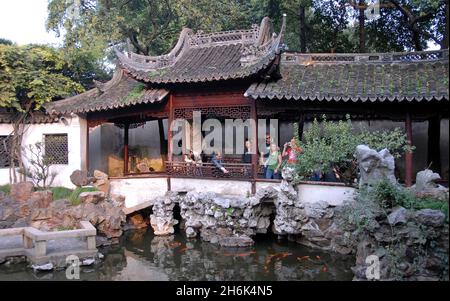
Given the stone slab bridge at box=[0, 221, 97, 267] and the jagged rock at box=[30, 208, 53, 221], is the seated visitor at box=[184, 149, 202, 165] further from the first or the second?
the jagged rock at box=[30, 208, 53, 221]

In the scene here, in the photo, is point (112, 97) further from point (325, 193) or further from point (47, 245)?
point (325, 193)

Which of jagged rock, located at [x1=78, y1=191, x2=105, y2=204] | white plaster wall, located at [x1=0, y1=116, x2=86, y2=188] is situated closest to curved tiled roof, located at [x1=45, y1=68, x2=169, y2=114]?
white plaster wall, located at [x1=0, y1=116, x2=86, y2=188]

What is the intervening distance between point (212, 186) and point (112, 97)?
4.10 meters

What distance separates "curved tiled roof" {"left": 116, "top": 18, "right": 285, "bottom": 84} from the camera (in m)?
10.1

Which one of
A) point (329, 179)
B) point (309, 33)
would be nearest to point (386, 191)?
point (329, 179)

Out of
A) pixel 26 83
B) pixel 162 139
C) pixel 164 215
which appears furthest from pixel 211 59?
pixel 26 83

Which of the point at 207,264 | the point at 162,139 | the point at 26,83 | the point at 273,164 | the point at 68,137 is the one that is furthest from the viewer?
the point at 162,139

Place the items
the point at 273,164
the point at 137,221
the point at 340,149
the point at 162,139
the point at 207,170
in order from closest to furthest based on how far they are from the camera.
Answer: the point at 340,149, the point at 273,164, the point at 207,170, the point at 137,221, the point at 162,139

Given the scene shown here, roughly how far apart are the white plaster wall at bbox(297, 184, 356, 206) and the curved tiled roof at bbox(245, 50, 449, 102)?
2.00 metres

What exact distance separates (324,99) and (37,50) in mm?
8995

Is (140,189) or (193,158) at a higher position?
(193,158)

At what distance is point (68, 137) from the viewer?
42.5 feet

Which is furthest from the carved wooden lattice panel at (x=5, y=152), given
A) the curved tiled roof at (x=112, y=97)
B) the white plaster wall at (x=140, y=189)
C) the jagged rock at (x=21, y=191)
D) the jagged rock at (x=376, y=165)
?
the jagged rock at (x=376, y=165)

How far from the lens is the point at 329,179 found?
9758 millimetres
